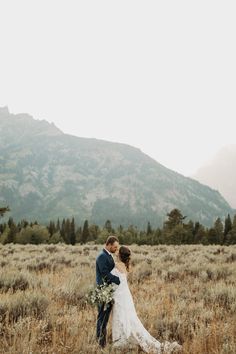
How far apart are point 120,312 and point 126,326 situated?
26cm

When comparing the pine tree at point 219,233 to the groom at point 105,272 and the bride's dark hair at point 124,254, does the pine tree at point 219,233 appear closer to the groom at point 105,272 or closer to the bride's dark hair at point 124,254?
the bride's dark hair at point 124,254

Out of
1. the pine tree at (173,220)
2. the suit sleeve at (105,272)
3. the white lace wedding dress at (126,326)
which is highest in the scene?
the pine tree at (173,220)

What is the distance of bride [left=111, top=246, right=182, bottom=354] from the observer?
6.96 meters

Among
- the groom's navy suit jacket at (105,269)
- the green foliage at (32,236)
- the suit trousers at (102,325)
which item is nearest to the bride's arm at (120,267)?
the groom's navy suit jacket at (105,269)

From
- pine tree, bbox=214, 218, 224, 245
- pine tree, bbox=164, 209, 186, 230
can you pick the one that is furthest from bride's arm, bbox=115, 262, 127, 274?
pine tree, bbox=214, 218, 224, 245

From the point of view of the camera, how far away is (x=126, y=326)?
7.30 meters

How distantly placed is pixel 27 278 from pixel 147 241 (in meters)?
85.2

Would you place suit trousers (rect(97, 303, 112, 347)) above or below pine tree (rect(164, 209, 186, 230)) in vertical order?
below

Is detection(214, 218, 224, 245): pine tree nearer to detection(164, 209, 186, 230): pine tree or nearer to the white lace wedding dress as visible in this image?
detection(164, 209, 186, 230): pine tree

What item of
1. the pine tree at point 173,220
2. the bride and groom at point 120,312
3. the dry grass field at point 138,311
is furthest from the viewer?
the pine tree at point 173,220

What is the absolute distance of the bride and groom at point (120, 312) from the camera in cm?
705

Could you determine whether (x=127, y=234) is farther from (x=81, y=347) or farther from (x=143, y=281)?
(x=81, y=347)

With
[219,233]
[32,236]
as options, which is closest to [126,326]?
[219,233]

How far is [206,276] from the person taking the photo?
13.5 meters
